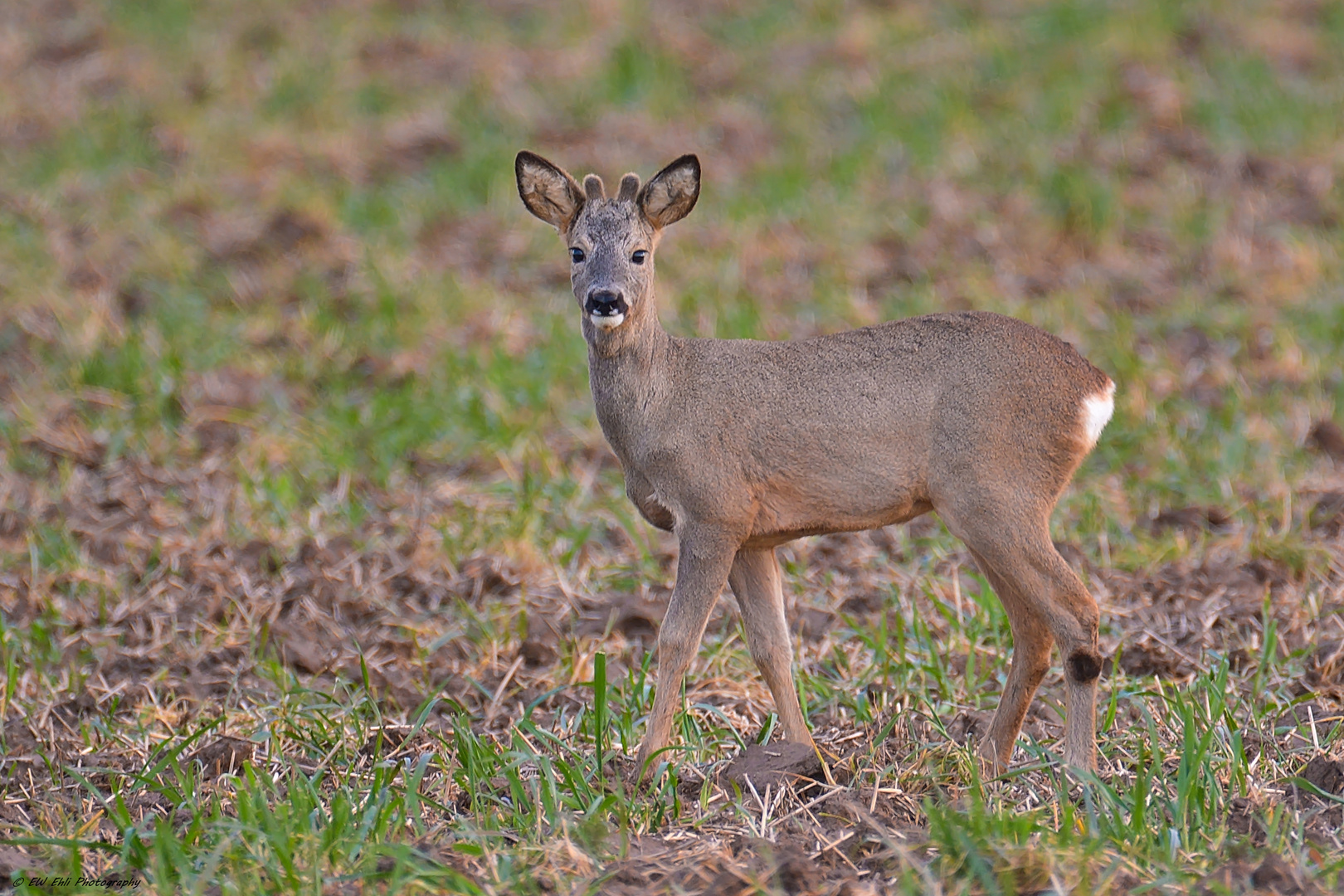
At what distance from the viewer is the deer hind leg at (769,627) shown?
15.0ft

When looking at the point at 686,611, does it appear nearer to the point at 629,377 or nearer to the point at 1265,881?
the point at 629,377

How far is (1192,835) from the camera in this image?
3.80 metres

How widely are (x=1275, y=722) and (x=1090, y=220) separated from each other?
5860 mm

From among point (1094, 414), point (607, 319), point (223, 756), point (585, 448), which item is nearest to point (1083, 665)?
point (1094, 414)

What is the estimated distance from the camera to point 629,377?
4.48m

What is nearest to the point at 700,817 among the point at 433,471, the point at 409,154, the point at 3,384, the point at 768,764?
the point at 768,764

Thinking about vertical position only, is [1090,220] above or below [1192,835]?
above

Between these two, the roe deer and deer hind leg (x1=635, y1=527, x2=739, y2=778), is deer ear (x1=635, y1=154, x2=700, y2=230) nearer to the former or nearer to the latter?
the roe deer

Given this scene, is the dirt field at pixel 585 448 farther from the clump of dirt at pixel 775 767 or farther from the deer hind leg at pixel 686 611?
the deer hind leg at pixel 686 611

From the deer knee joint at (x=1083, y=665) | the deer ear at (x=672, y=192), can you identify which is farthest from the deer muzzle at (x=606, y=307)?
the deer knee joint at (x=1083, y=665)

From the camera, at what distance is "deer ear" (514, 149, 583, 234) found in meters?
4.41

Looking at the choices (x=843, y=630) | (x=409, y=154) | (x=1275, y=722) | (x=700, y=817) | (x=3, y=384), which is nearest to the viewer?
(x=700, y=817)

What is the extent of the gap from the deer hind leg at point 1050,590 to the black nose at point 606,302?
106cm

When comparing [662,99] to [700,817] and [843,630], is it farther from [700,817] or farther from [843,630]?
[700,817]
